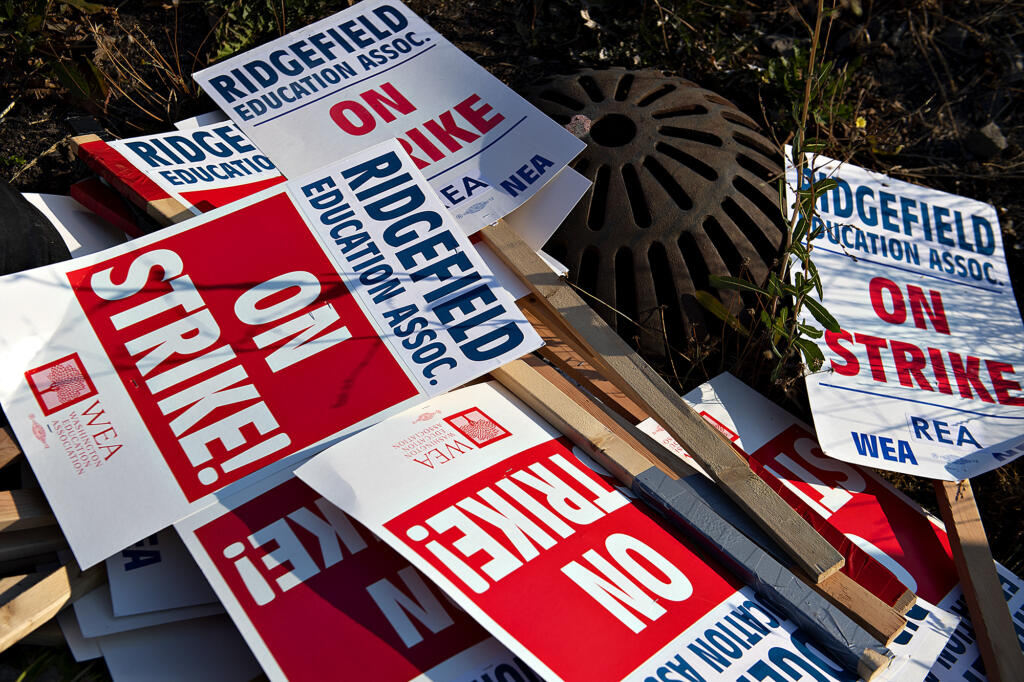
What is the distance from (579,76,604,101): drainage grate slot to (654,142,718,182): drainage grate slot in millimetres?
280

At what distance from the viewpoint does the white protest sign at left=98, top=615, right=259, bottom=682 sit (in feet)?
5.16

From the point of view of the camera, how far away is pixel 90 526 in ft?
5.41

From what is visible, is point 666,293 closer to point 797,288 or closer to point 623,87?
point 797,288

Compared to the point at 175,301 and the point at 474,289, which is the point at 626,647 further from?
the point at 175,301

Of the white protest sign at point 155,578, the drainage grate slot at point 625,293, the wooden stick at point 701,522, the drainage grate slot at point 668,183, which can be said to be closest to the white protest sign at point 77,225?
the white protest sign at point 155,578

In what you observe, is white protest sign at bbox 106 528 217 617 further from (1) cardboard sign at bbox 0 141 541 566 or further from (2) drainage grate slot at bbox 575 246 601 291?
(2) drainage grate slot at bbox 575 246 601 291

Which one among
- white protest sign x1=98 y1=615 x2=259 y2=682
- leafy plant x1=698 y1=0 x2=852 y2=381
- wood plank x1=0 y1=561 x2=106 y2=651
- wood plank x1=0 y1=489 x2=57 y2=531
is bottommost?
white protest sign x1=98 y1=615 x2=259 y2=682

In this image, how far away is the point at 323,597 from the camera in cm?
155

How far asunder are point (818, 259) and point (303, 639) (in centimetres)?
183

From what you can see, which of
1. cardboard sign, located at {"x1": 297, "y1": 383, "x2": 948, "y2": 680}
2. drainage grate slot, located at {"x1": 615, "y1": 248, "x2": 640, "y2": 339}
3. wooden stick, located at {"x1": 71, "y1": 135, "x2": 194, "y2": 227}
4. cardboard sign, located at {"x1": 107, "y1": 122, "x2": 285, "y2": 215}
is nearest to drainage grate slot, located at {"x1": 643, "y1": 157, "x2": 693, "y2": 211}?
drainage grate slot, located at {"x1": 615, "y1": 248, "x2": 640, "y2": 339}

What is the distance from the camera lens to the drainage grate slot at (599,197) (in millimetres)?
2416

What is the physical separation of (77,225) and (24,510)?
0.90m

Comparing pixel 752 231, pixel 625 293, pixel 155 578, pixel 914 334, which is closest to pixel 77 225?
pixel 155 578

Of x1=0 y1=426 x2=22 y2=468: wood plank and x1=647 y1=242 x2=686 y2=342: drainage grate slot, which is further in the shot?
x1=647 y1=242 x2=686 y2=342: drainage grate slot
